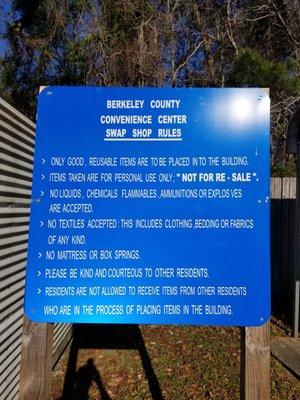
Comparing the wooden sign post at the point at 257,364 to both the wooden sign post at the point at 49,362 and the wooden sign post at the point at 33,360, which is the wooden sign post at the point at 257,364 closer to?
the wooden sign post at the point at 49,362

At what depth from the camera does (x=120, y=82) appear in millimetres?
12391

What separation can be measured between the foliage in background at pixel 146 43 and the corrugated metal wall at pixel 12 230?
27.5 feet

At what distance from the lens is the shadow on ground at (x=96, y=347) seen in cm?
479

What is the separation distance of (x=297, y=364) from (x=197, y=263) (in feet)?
12.1

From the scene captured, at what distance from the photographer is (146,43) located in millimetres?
13227

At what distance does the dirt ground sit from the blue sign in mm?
2485

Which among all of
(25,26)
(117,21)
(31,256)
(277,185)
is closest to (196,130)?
(31,256)

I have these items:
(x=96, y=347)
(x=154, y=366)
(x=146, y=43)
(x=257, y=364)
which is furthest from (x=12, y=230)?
(x=146, y=43)

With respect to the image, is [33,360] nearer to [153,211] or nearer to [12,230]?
[153,211]

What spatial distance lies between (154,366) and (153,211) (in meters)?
3.48

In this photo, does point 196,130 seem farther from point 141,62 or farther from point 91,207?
point 141,62

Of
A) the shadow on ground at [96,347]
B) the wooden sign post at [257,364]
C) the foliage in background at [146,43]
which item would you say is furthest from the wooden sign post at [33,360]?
the foliage in background at [146,43]

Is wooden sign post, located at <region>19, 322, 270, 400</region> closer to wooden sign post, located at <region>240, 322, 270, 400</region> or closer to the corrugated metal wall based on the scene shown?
Answer: wooden sign post, located at <region>240, 322, 270, 400</region>

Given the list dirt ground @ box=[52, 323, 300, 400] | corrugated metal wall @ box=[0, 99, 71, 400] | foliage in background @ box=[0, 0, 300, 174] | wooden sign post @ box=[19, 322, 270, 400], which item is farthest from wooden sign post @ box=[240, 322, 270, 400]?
foliage in background @ box=[0, 0, 300, 174]
